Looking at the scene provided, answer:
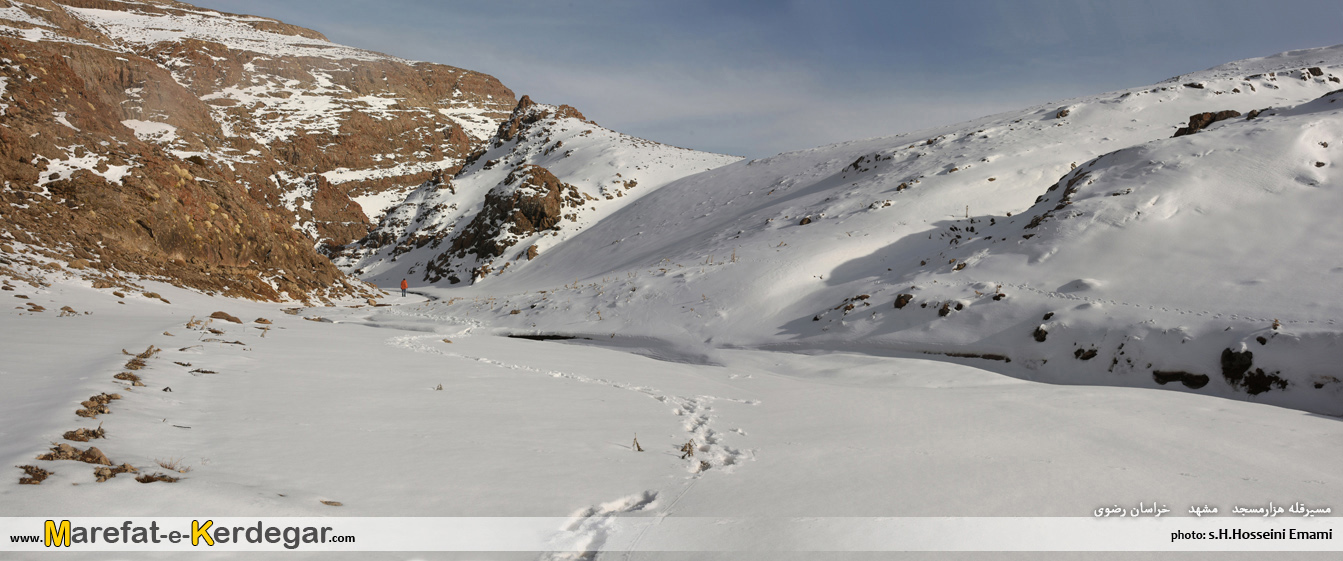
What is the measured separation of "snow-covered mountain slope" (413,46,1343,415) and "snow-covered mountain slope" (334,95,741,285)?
43.4ft

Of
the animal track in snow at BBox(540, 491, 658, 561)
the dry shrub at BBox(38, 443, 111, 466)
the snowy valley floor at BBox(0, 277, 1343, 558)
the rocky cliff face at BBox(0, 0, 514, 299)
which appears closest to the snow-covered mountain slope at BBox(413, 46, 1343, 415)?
the snowy valley floor at BBox(0, 277, 1343, 558)

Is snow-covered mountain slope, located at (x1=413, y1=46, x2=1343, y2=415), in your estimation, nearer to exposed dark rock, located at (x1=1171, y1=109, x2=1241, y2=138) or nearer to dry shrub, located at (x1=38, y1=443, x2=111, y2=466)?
exposed dark rock, located at (x1=1171, y1=109, x2=1241, y2=138)

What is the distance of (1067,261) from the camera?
10.5 m

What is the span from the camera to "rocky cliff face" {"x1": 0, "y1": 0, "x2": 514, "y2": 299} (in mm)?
14711

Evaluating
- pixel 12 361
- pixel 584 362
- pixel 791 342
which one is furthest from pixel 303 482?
pixel 791 342

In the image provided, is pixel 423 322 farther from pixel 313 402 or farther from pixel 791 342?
pixel 313 402

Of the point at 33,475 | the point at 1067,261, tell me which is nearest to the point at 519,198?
the point at 1067,261

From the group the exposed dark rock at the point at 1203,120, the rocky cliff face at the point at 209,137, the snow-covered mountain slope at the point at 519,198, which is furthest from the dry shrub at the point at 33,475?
the snow-covered mountain slope at the point at 519,198

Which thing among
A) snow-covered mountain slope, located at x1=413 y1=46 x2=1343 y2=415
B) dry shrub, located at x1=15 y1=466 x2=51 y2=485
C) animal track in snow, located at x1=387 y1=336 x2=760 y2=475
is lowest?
animal track in snow, located at x1=387 y1=336 x2=760 y2=475

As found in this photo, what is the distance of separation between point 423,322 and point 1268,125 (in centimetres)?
2009

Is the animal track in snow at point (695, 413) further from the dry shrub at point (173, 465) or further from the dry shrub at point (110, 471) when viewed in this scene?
the dry shrub at point (110, 471)

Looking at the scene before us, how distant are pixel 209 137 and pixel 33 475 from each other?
284ft

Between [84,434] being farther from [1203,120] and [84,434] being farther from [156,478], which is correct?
[1203,120]

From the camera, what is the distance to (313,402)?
4734mm
